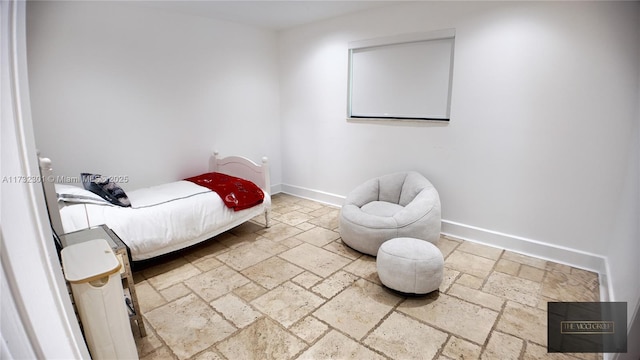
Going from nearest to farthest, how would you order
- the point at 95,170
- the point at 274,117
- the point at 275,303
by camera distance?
the point at 275,303
the point at 95,170
the point at 274,117

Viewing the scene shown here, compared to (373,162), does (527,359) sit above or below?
below

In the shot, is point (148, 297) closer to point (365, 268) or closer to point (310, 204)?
point (365, 268)

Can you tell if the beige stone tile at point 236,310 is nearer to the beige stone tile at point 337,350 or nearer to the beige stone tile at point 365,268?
the beige stone tile at point 337,350

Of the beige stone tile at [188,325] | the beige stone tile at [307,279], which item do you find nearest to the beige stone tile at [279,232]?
the beige stone tile at [307,279]

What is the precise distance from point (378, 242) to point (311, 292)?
81 centimetres

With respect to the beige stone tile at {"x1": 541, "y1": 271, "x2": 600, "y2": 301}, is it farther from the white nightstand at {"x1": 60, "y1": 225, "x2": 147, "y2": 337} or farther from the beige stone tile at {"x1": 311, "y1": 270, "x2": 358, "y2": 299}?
the white nightstand at {"x1": 60, "y1": 225, "x2": 147, "y2": 337}

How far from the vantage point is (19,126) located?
0.55 metres

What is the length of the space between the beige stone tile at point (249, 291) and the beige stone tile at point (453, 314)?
1079 millimetres

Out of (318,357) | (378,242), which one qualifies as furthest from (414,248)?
(318,357)

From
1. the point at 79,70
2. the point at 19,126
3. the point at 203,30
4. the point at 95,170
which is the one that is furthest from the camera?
the point at 203,30

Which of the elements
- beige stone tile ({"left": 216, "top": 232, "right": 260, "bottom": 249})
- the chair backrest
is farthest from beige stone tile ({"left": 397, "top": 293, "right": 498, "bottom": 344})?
beige stone tile ({"left": 216, "top": 232, "right": 260, "bottom": 249})

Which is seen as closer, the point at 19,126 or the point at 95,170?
the point at 19,126

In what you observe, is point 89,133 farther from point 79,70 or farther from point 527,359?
point 527,359

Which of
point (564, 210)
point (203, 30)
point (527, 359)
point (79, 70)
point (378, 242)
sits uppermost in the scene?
point (203, 30)
